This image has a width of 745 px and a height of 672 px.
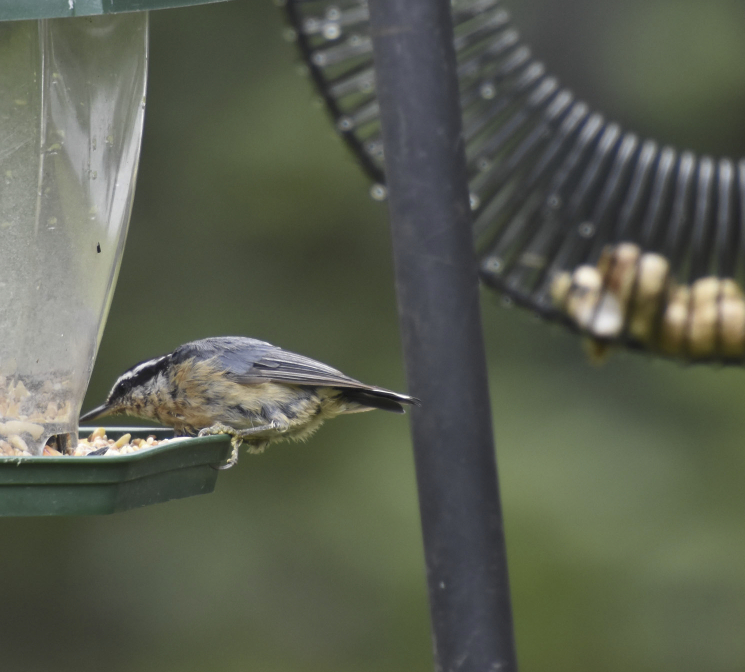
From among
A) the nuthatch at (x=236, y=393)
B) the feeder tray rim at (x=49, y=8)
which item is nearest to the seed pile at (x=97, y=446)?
the nuthatch at (x=236, y=393)

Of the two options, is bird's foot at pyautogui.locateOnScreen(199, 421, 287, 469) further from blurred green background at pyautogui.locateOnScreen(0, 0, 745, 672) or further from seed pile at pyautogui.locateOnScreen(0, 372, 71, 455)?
blurred green background at pyautogui.locateOnScreen(0, 0, 745, 672)

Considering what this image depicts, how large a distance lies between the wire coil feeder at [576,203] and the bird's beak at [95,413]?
0.83 meters

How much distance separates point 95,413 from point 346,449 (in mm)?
2432

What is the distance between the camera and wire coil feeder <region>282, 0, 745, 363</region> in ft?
7.35

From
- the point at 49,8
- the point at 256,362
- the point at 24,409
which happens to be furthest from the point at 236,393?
the point at 49,8

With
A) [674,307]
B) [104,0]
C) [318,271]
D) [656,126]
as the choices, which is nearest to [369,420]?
[318,271]

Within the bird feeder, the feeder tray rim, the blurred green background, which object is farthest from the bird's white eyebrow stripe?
the blurred green background

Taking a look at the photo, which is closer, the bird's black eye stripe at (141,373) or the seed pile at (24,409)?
the seed pile at (24,409)

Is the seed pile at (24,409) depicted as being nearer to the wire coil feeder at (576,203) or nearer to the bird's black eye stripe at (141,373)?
the bird's black eye stripe at (141,373)

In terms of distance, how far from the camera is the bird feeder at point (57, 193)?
1720 millimetres

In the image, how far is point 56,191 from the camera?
1.79 meters

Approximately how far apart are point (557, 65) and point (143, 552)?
9.33 feet

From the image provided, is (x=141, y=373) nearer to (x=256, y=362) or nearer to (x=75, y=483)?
(x=256, y=362)

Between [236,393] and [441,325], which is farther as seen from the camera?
[236,393]
